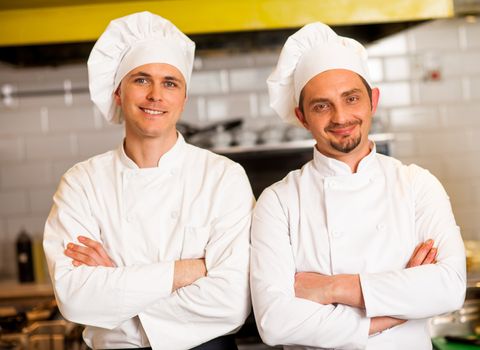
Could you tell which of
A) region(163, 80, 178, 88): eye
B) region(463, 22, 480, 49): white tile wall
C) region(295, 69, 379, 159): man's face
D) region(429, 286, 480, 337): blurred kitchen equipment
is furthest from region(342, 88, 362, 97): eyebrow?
region(463, 22, 480, 49): white tile wall

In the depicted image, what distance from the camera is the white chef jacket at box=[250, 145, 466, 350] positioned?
1.88 metres

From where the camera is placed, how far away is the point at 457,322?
2.76 metres

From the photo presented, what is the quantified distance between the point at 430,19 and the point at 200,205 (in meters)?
1.37

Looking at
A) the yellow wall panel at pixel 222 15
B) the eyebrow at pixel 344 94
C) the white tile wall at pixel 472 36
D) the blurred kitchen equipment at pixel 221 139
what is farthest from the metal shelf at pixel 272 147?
the eyebrow at pixel 344 94

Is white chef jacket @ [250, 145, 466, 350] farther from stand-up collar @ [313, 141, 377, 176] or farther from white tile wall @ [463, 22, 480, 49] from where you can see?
white tile wall @ [463, 22, 480, 49]

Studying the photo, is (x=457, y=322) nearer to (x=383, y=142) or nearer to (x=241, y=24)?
(x=383, y=142)

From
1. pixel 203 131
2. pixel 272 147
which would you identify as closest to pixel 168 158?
pixel 272 147

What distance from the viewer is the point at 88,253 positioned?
204 cm

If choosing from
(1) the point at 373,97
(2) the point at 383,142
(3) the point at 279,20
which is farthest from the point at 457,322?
Answer: (3) the point at 279,20

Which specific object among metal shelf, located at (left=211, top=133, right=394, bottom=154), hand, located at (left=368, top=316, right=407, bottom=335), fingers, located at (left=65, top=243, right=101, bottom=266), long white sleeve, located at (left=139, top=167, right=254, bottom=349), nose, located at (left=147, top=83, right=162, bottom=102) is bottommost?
hand, located at (left=368, top=316, right=407, bottom=335)

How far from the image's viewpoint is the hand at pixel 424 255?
194cm

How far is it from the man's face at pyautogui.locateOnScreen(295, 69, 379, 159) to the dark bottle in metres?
2.02

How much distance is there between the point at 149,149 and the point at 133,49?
0.30 m

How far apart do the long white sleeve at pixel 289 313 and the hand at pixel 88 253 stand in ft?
1.36
